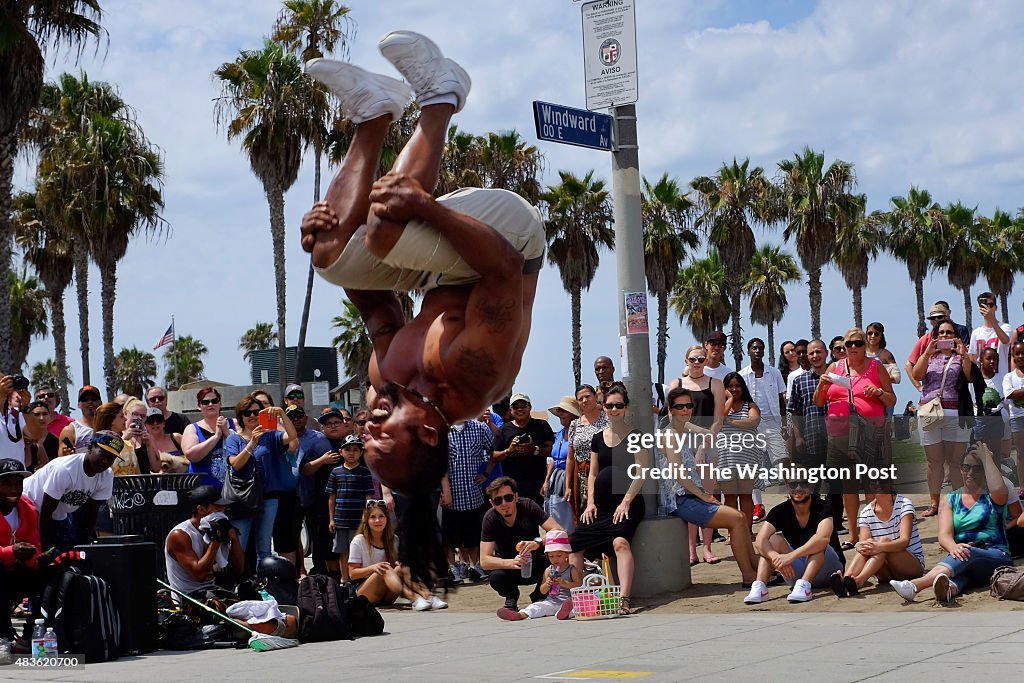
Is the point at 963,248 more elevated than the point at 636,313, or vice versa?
the point at 963,248

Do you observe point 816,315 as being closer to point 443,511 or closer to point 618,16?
point 443,511

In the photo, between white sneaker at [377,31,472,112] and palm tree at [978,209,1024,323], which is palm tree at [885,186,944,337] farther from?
white sneaker at [377,31,472,112]

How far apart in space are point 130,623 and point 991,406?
7324 mm

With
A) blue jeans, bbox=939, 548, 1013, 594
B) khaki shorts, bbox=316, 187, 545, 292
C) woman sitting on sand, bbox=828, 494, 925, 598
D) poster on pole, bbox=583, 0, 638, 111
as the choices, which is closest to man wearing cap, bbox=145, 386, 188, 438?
poster on pole, bbox=583, 0, 638, 111

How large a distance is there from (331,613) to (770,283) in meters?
46.9

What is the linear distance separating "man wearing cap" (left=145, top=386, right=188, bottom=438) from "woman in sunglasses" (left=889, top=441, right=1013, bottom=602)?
6.62m

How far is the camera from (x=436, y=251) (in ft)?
13.5

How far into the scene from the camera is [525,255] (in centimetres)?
436

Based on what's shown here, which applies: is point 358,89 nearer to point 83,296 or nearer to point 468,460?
point 468,460

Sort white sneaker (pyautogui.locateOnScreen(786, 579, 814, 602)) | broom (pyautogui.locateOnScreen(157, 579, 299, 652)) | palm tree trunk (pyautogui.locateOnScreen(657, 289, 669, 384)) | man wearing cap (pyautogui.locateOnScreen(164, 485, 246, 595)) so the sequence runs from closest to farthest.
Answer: broom (pyautogui.locateOnScreen(157, 579, 299, 652))
man wearing cap (pyautogui.locateOnScreen(164, 485, 246, 595))
white sneaker (pyautogui.locateOnScreen(786, 579, 814, 602))
palm tree trunk (pyautogui.locateOnScreen(657, 289, 669, 384))

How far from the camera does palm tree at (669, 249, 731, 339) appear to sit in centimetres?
5428

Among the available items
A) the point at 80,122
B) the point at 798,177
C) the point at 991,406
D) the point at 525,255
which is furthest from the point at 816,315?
the point at 525,255

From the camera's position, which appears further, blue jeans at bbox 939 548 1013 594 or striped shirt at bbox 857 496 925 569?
striped shirt at bbox 857 496 925 569
